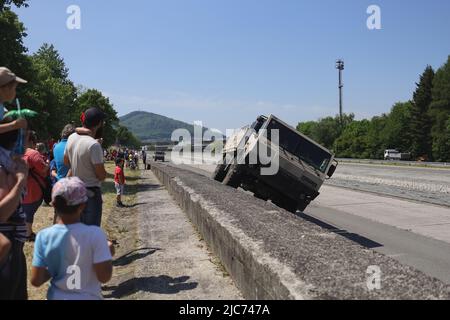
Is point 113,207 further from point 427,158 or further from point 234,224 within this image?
point 427,158

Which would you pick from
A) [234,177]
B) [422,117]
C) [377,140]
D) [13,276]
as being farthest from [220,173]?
[377,140]

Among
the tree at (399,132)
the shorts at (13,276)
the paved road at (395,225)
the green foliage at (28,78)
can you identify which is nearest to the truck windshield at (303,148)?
the paved road at (395,225)

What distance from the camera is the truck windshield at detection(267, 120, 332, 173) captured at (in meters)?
12.1

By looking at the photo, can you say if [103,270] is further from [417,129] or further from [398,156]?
[417,129]

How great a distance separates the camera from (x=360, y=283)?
3379 millimetres

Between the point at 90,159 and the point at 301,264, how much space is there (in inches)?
107

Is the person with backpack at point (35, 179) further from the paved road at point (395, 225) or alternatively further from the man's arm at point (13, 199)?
the paved road at point (395, 225)

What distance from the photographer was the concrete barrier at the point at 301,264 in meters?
3.26

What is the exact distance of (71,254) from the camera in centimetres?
312

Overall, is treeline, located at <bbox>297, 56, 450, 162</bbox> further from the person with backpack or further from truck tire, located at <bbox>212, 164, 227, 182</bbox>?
the person with backpack

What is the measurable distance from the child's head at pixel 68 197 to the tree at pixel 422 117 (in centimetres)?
8055

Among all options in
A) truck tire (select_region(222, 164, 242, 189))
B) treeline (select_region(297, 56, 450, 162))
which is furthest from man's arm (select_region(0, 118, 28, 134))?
treeline (select_region(297, 56, 450, 162))
